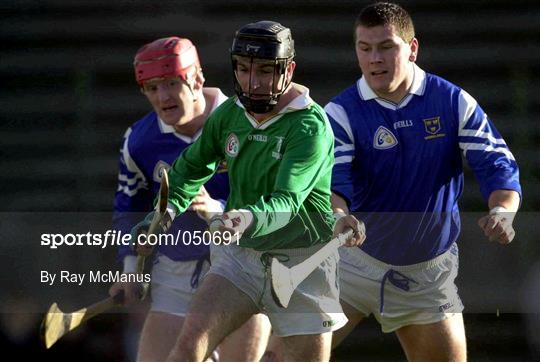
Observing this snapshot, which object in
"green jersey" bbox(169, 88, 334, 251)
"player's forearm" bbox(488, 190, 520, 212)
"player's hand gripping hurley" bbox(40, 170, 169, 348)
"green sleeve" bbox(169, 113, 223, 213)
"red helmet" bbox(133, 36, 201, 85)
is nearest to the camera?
"green jersey" bbox(169, 88, 334, 251)

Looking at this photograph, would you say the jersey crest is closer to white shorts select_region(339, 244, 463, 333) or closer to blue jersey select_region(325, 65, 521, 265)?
blue jersey select_region(325, 65, 521, 265)

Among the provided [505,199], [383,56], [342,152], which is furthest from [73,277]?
[505,199]

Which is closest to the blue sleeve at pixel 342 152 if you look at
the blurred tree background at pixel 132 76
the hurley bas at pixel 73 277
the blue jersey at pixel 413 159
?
the blue jersey at pixel 413 159

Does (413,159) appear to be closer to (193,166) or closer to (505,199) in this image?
(505,199)

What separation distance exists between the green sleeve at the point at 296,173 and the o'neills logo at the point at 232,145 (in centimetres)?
20

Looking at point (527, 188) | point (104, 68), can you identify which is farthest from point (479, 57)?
point (104, 68)

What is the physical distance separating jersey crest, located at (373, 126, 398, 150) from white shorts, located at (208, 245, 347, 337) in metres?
0.66

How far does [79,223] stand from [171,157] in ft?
5.65

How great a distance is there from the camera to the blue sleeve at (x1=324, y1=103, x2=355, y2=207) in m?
5.32

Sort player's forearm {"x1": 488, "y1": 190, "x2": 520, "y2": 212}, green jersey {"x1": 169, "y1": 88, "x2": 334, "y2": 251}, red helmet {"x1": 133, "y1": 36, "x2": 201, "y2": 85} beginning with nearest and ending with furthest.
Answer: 1. green jersey {"x1": 169, "y1": 88, "x2": 334, "y2": 251}
2. player's forearm {"x1": 488, "y1": 190, "x2": 520, "y2": 212}
3. red helmet {"x1": 133, "y1": 36, "x2": 201, "y2": 85}

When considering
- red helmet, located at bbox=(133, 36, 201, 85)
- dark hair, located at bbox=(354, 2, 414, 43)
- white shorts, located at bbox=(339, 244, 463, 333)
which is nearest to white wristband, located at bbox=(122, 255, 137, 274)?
red helmet, located at bbox=(133, 36, 201, 85)

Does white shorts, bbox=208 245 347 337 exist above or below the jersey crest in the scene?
below

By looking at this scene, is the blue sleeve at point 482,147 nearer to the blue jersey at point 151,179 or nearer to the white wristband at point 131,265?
the blue jersey at point 151,179

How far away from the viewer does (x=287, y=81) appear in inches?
195
